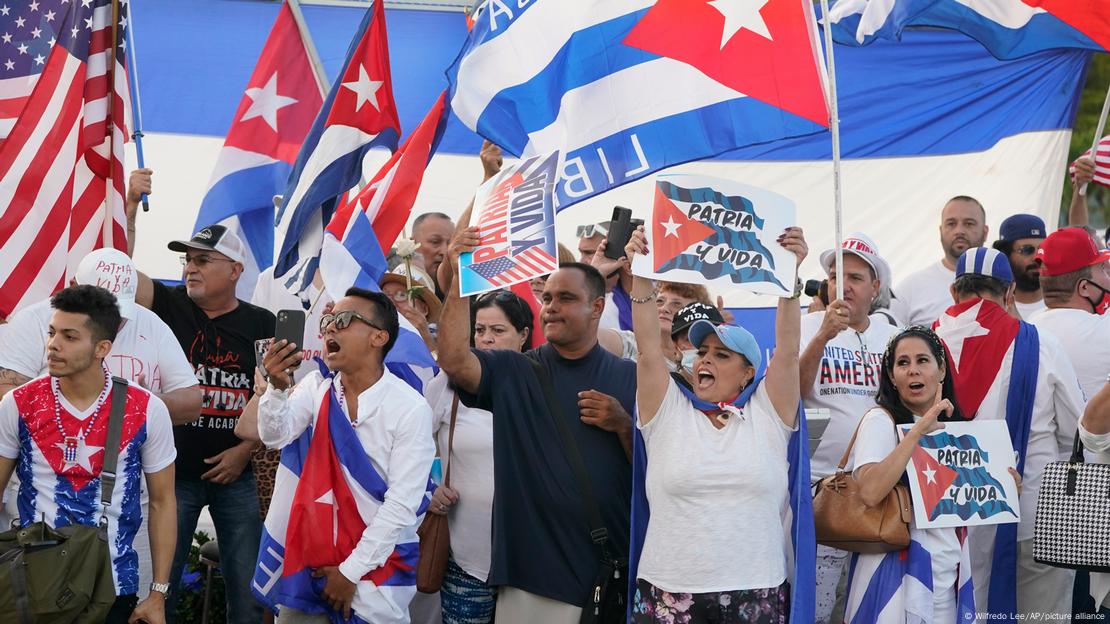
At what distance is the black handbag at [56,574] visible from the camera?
4902 mm

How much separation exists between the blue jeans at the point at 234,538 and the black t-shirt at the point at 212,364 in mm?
148

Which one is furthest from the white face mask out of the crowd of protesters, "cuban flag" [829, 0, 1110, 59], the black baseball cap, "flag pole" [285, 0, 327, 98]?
"flag pole" [285, 0, 327, 98]

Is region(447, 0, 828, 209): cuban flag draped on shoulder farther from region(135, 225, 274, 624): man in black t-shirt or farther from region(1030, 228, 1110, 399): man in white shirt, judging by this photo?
region(1030, 228, 1110, 399): man in white shirt

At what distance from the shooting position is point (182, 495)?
662 centimetres

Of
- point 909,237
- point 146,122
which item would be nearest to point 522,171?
point 909,237

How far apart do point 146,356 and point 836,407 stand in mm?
3374

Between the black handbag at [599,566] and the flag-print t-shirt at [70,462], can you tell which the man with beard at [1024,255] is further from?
the flag-print t-shirt at [70,462]

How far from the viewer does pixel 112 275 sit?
5.95 metres

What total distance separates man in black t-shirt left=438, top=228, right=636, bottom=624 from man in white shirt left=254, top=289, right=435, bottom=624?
32 cm

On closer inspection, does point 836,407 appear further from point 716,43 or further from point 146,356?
point 146,356

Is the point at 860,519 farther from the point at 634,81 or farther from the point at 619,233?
the point at 634,81

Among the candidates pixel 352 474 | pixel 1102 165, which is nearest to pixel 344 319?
pixel 352 474

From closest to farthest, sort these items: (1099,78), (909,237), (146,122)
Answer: (909,237)
(146,122)
(1099,78)

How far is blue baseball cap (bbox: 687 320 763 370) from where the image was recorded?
5340 mm
